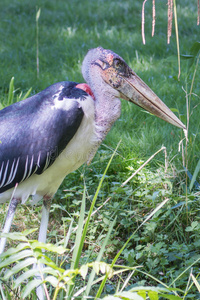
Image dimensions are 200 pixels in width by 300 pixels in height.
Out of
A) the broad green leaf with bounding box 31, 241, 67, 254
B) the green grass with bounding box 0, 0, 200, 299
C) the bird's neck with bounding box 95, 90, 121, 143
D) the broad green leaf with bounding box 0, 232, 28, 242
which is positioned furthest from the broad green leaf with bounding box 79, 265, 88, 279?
the bird's neck with bounding box 95, 90, 121, 143

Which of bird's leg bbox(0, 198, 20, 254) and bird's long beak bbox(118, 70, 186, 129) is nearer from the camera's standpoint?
bird's leg bbox(0, 198, 20, 254)

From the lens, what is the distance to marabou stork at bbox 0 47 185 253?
2.49 meters

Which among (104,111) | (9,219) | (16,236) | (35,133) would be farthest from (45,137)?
(16,236)

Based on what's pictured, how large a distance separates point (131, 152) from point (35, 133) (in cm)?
124

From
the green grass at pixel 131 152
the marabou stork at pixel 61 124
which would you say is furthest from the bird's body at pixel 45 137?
the green grass at pixel 131 152

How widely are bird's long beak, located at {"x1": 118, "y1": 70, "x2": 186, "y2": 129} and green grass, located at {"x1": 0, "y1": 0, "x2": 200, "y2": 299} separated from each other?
0.18 meters

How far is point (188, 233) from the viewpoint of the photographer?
307cm

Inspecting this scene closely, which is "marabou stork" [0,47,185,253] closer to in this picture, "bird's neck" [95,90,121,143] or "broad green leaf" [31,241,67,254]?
"bird's neck" [95,90,121,143]

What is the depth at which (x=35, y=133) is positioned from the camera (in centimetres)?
254

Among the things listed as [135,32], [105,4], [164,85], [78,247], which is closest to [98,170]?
[164,85]

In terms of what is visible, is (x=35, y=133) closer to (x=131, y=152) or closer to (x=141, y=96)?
(x=141, y=96)

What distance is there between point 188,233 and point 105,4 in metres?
5.17

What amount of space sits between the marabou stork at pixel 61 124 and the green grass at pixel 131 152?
1.00 feet

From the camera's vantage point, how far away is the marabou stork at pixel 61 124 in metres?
2.49
